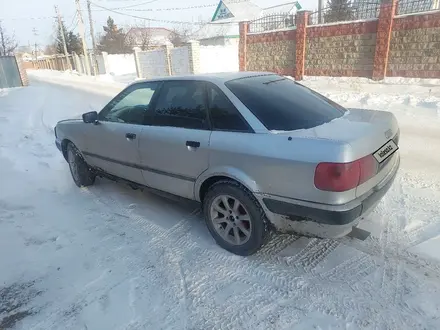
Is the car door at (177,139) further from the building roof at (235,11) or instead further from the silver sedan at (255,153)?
the building roof at (235,11)

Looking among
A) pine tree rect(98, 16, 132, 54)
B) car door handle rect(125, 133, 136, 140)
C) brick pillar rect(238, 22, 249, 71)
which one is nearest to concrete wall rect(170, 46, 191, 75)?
brick pillar rect(238, 22, 249, 71)

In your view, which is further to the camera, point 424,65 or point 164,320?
point 424,65

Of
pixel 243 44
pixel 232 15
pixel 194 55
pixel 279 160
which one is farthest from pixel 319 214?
pixel 232 15

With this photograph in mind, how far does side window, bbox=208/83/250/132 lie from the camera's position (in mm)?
2707

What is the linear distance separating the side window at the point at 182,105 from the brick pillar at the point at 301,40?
12897 millimetres

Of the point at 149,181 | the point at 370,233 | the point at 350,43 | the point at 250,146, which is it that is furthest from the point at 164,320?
the point at 350,43

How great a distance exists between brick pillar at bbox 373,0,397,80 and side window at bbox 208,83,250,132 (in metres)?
11.6

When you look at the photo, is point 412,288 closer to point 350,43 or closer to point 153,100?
point 153,100

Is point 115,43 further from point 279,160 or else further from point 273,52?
point 279,160

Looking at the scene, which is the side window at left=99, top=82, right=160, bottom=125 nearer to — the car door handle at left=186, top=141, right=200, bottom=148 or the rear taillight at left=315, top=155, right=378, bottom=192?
the car door handle at left=186, top=141, right=200, bottom=148

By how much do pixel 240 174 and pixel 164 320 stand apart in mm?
1216

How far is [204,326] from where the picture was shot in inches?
86.7

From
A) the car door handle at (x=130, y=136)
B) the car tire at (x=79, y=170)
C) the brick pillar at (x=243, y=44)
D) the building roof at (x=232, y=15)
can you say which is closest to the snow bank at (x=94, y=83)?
the brick pillar at (x=243, y=44)

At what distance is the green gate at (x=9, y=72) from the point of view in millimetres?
16328
